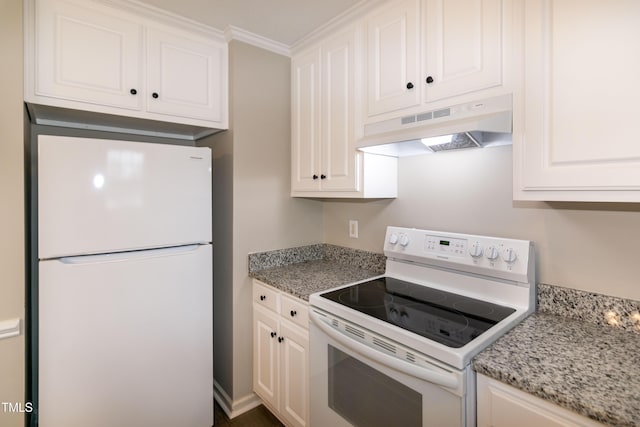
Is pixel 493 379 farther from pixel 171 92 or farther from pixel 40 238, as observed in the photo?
pixel 171 92

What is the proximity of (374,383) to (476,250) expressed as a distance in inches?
28.7

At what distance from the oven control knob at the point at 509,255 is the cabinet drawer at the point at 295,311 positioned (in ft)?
3.03

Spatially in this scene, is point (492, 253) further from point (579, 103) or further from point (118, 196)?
point (118, 196)

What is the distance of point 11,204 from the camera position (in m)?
1.29

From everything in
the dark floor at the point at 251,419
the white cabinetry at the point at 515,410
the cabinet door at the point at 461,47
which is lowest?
the dark floor at the point at 251,419

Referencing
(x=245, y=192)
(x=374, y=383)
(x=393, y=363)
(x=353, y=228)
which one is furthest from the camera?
(x=353, y=228)

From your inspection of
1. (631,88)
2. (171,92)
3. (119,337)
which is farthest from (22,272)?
(631,88)

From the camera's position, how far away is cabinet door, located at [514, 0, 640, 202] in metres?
0.92

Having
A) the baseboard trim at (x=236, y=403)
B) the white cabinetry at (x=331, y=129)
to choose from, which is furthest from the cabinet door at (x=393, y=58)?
the baseboard trim at (x=236, y=403)

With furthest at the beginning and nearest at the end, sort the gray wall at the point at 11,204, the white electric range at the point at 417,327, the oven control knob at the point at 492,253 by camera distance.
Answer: the oven control knob at the point at 492,253 < the gray wall at the point at 11,204 < the white electric range at the point at 417,327

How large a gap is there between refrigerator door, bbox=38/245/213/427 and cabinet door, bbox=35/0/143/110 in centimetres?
82

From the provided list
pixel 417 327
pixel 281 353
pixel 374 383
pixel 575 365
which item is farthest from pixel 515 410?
pixel 281 353

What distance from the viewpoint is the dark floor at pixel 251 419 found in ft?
6.43

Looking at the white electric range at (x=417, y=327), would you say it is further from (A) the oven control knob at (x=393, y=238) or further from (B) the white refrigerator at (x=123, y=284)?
(B) the white refrigerator at (x=123, y=284)
